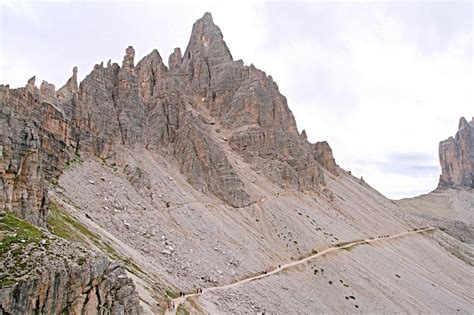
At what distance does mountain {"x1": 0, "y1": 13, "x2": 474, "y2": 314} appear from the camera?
2272cm

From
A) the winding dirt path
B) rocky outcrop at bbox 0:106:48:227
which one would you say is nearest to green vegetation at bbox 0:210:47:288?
rocky outcrop at bbox 0:106:48:227

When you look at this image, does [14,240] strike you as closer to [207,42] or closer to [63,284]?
[63,284]

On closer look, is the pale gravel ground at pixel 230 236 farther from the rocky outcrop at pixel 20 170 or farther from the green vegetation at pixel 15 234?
the green vegetation at pixel 15 234

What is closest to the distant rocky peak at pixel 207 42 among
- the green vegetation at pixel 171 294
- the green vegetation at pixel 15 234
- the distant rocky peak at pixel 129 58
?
the distant rocky peak at pixel 129 58

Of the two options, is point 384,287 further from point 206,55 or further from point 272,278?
point 206,55

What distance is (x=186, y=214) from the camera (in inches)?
2501

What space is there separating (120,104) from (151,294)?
4973cm

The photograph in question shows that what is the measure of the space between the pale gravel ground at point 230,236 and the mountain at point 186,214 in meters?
0.28

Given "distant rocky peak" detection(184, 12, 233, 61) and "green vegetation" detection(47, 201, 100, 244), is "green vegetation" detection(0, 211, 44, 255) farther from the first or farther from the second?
"distant rocky peak" detection(184, 12, 233, 61)

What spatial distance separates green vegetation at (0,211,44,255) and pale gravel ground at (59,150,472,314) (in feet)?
71.7

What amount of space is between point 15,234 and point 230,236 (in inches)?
1841

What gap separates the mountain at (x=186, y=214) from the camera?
22.7 m

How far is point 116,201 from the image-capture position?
55938mm

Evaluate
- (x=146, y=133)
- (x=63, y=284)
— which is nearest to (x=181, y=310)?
(x=63, y=284)
